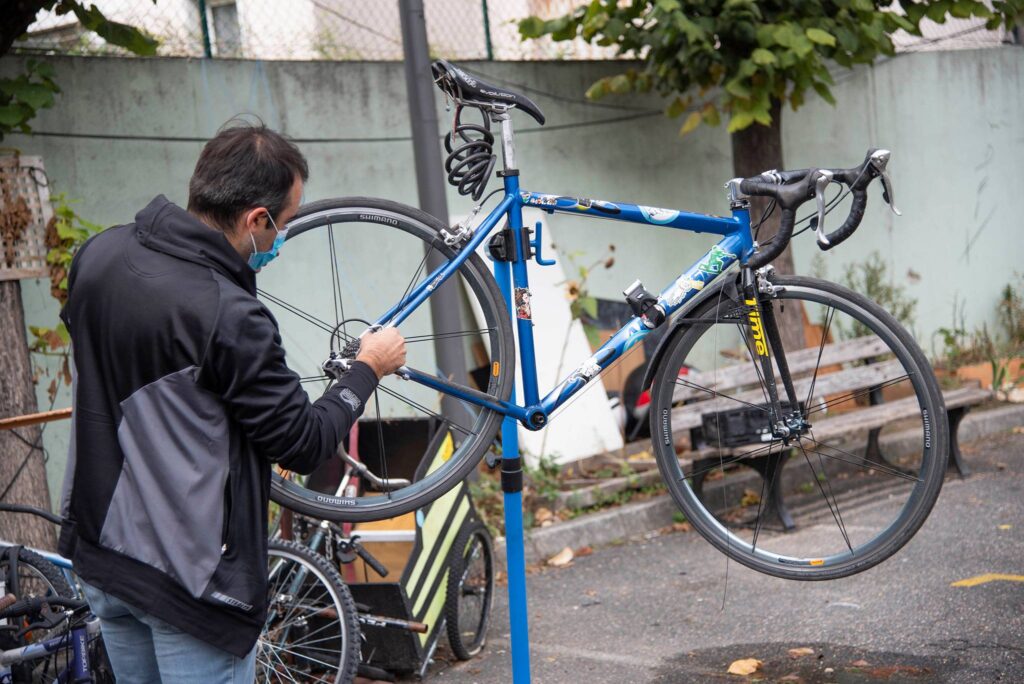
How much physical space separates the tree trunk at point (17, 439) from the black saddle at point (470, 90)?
2580 millimetres

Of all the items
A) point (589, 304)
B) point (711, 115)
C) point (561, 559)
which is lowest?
point (561, 559)

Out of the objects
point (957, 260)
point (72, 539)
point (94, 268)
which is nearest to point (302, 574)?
point (72, 539)

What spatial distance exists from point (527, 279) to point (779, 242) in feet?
2.55

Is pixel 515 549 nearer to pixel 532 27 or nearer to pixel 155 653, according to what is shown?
pixel 155 653

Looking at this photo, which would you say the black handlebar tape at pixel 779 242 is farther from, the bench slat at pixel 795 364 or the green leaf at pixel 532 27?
the green leaf at pixel 532 27

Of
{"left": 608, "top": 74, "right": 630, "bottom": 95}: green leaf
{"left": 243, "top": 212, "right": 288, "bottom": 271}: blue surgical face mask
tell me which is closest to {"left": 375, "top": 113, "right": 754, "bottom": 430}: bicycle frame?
{"left": 243, "top": 212, "right": 288, "bottom": 271}: blue surgical face mask

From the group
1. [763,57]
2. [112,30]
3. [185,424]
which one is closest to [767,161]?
[763,57]

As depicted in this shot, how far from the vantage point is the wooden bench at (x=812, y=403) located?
6.08 meters

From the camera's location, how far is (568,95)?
7.90m

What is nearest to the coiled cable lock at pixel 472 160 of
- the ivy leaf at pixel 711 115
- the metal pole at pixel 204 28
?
the metal pole at pixel 204 28

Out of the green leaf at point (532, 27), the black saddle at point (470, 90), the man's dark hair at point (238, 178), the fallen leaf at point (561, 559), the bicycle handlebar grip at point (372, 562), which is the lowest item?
A: the fallen leaf at point (561, 559)

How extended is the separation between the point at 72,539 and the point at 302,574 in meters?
1.79

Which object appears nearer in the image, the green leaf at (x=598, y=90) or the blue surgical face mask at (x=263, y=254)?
the blue surgical face mask at (x=263, y=254)

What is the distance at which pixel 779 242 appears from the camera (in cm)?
326
